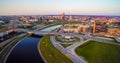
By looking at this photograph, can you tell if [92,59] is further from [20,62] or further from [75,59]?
[20,62]

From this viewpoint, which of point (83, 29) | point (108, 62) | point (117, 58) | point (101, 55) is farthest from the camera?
point (83, 29)

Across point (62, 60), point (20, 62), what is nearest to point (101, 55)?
point (62, 60)

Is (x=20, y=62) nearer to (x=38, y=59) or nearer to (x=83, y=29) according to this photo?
(x=38, y=59)

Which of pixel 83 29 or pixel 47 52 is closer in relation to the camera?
pixel 47 52

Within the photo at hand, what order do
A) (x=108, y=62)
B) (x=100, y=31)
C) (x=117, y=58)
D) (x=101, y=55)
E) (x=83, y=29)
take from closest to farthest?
(x=108, y=62) → (x=117, y=58) → (x=101, y=55) → (x=100, y=31) → (x=83, y=29)

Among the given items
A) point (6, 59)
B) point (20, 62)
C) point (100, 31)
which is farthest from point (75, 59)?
point (100, 31)

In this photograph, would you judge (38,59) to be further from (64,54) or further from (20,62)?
(64,54)

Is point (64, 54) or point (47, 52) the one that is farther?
point (47, 52)

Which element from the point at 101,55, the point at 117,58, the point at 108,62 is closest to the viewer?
the point at 108,62

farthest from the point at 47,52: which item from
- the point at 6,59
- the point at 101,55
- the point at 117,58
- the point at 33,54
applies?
the point at 117,58
